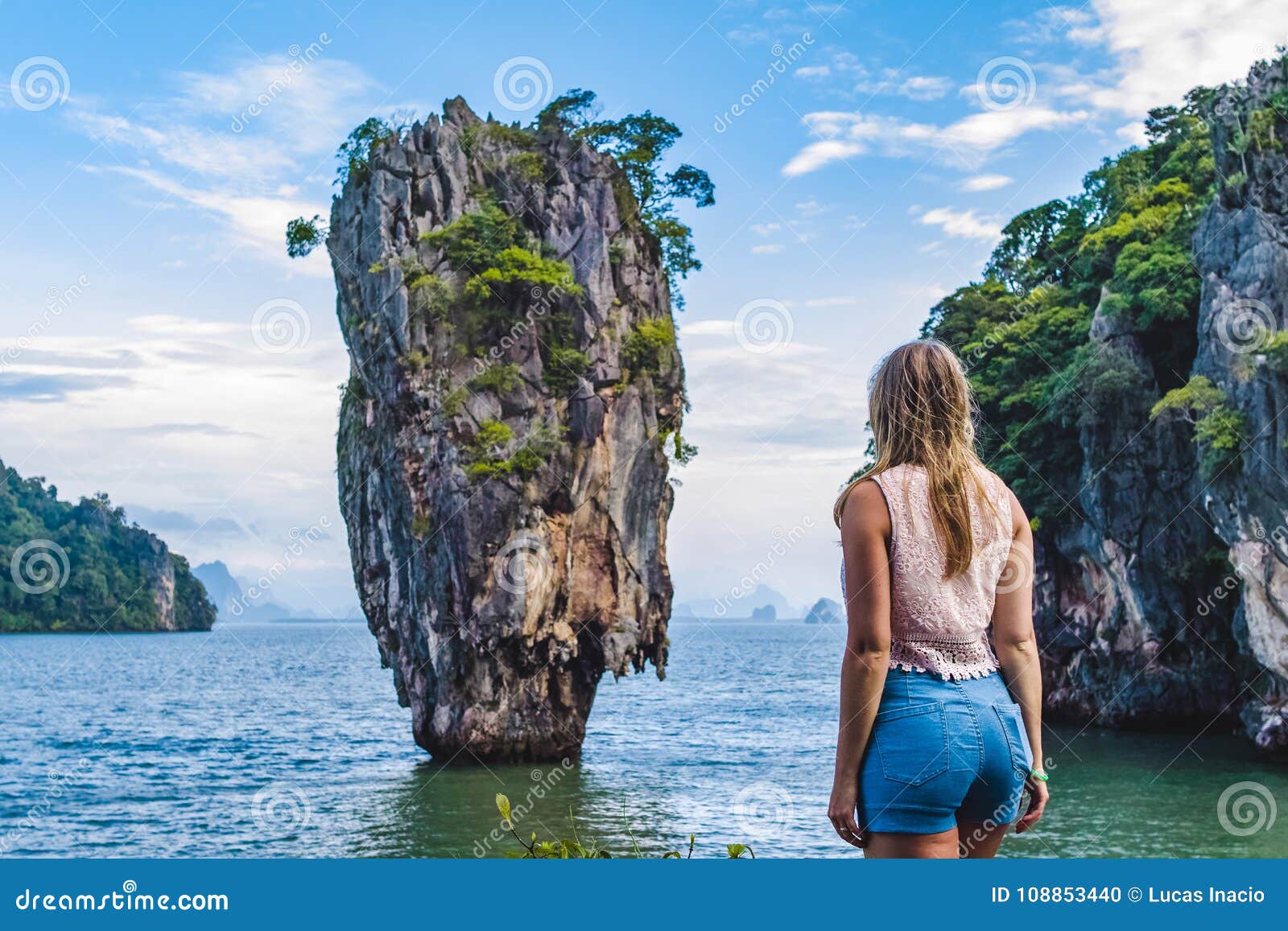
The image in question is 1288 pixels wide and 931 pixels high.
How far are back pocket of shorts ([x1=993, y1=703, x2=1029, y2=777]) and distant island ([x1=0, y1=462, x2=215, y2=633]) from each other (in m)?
115

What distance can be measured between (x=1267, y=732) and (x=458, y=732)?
20600 mm

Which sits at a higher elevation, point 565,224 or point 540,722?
point 565,224

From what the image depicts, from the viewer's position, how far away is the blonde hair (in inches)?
118

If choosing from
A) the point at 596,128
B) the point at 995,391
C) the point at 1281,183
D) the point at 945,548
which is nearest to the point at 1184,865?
the point at 945,548

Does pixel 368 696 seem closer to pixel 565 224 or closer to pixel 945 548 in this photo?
pixel 565 224

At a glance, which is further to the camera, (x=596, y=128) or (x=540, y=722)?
(x=596, y=128)

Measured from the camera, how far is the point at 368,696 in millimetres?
71625
